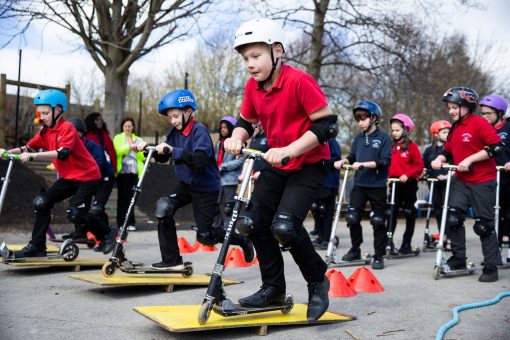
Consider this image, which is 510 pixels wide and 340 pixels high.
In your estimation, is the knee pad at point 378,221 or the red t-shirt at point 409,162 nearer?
the knee pad at point 378,221

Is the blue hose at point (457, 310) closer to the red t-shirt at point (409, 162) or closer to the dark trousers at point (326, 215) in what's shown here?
the red t-shirt at point (409, 162)

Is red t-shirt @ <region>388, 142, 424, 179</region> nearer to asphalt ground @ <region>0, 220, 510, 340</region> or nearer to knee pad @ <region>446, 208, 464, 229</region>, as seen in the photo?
asphalt ground @ <region>0, 220, 510, 340</region>

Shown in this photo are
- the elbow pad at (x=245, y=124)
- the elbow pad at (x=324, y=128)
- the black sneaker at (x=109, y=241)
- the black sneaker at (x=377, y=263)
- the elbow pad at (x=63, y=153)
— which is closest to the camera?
the elbow pad at (x=324, y=128)

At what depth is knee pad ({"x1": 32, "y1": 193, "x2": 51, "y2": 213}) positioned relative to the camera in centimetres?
760

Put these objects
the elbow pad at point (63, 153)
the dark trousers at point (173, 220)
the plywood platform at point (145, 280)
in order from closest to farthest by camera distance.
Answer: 1. the plywood platform at point (145, 280)
2. the dark trousers at point (173, 220)
3. the elbow pad at point (63, 153)

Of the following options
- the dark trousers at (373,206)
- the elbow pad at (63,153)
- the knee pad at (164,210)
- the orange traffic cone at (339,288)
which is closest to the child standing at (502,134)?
the dark trousers at (373,206)

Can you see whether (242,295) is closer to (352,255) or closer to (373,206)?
(352,255)

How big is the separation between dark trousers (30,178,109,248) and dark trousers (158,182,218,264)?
1.79 metres

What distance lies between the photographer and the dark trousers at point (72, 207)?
7648 mm

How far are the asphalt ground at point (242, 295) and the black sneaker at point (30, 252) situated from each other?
20cm

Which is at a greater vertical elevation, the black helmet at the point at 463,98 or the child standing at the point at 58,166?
the black helmet at the point at 463,98

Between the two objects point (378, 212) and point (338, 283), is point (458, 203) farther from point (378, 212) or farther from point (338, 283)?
point (338, 283)

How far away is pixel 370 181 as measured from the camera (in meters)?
8.73

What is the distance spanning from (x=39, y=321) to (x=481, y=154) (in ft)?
17.3
